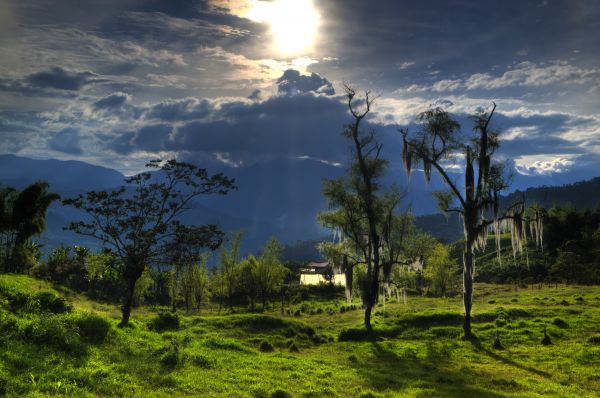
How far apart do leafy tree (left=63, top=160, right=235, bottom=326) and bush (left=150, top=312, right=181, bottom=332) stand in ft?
10.4

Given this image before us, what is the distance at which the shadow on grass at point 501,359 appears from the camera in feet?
74.3

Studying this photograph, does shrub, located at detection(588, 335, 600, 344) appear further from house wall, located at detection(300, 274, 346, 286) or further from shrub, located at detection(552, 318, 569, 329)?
house wall, located at detection(300, 274, 346, 286)

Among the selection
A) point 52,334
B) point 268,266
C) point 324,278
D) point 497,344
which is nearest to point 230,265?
point 268,266

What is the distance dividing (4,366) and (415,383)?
55.1ft

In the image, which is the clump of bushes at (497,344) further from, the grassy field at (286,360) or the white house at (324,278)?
the white house at (324,278)

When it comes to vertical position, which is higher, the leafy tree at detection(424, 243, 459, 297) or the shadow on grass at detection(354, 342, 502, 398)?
the leafy tree at detection(424, 243, 459, 297)

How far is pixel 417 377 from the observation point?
22.0 m

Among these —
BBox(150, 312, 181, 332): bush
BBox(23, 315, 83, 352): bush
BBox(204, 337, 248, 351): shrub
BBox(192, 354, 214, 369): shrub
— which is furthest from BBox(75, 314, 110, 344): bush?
BBox(150, 312, 181, 332): bush

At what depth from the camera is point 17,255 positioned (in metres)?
52.9

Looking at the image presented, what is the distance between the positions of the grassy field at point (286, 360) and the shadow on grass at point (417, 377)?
0.06m

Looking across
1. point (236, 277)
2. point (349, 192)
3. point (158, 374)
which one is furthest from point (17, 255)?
point (158, 374)

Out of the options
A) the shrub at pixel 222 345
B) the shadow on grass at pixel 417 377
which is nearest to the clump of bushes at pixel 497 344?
the shadow on grass at pixel 417 377

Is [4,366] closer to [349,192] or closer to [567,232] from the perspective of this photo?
[349,192]

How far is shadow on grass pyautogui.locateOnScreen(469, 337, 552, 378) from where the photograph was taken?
2265cm
